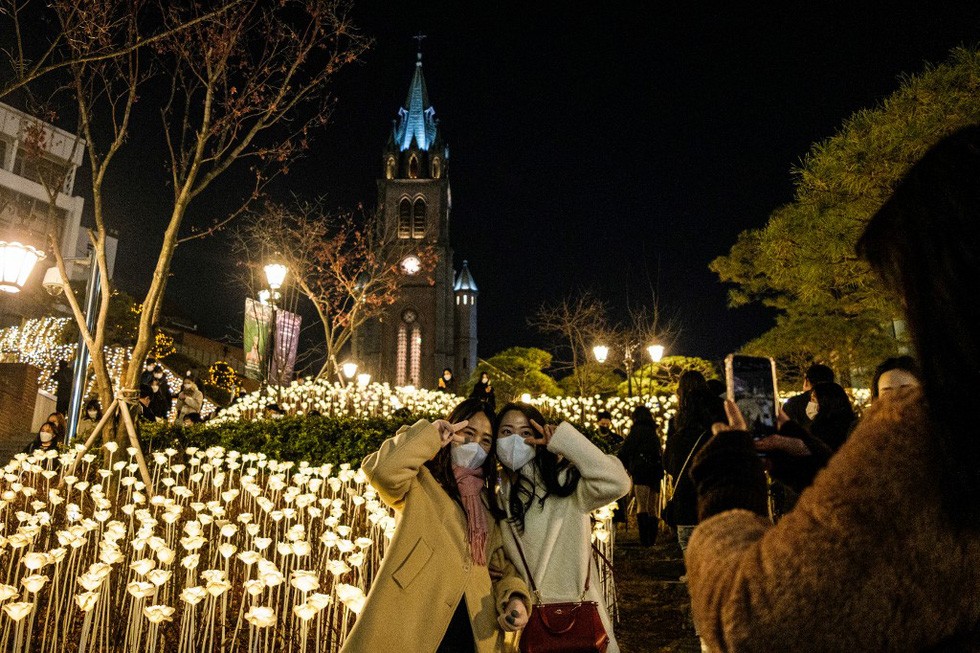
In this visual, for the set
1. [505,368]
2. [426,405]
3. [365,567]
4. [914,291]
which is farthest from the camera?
[505,368]

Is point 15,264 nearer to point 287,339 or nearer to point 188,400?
point 188,400

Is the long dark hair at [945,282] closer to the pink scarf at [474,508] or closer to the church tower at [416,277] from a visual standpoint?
the pink scarf at [474,508]

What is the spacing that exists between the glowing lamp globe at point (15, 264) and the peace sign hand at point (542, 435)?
23.5ft

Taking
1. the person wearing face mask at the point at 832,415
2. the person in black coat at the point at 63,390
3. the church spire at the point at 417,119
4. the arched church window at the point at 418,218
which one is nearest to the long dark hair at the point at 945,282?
the person wearing face mask at the point at 832,415

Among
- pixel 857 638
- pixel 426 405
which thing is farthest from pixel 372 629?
pixel 426 405

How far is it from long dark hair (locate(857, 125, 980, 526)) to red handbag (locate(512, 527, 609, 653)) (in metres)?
2.13

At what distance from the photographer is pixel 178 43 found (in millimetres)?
8266

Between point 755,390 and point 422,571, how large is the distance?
170 centimetres

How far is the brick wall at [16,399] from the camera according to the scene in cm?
1512

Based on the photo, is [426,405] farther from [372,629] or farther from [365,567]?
[372,629]

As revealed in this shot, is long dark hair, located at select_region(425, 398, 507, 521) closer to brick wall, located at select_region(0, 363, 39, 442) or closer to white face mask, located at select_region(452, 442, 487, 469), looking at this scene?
white face mask, located at select_region(452, 442, 487, 469)

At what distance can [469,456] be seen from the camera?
3.23 meters

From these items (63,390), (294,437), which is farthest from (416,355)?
(294,437)

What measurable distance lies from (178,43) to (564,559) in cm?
869
